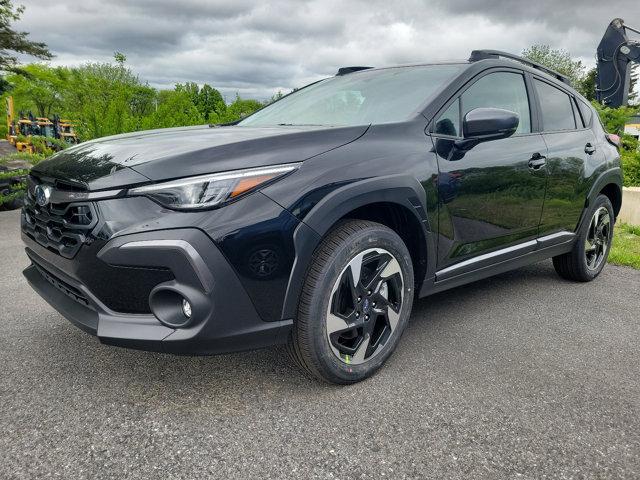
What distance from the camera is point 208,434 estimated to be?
2.09 m

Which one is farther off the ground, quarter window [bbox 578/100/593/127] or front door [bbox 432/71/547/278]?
quarter window [bbox 578/100/593/127]

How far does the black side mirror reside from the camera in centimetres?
273

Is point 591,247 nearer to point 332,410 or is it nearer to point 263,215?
point 332,410

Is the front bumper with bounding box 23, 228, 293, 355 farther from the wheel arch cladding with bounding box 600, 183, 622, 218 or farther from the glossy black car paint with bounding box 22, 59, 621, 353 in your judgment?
the wheel arch cladding with bounding box 600, 183, 622, 218

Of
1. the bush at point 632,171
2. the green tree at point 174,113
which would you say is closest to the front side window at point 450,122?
the green tree at point 174,113

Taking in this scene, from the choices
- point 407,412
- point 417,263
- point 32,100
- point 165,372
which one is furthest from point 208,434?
point 32,100

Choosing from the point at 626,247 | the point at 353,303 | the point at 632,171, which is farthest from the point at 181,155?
the point at 632,171

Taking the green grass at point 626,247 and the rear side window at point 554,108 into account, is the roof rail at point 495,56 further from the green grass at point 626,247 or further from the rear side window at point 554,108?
the green grass at point 626,247

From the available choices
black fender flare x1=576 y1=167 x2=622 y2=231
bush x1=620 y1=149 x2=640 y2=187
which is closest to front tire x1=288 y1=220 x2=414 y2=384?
black fender flare x1=576 y1=167 x2=622 y2=231

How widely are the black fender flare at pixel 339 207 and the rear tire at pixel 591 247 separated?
7.04ft

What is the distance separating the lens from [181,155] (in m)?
2.09

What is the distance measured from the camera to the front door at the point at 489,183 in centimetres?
279

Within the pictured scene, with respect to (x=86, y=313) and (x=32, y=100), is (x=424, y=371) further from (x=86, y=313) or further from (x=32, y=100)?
(x=32, y=100)

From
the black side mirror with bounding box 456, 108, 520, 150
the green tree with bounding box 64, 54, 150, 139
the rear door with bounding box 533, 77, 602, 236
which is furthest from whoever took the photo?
the green tree with bounding box 64, 54, 150, 139
